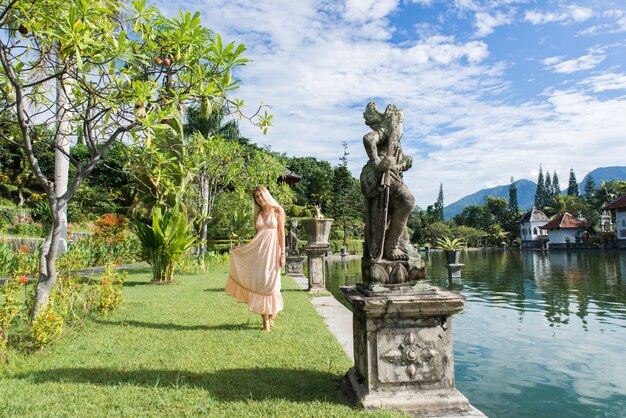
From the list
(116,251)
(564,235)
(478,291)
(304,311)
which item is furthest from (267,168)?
(564,235)

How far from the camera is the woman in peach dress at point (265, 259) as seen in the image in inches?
201

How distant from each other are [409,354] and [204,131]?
22865mm

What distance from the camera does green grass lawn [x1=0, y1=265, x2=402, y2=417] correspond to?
9.39 feet

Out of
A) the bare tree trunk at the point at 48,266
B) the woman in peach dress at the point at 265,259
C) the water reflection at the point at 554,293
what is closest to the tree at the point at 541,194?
the water reflection at the point at 554,293

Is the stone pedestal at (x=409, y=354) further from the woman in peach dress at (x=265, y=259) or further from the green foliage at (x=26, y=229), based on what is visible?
the green foliage at (x=26, y=229)

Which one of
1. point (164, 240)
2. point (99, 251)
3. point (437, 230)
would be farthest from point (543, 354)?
point (437, 230)

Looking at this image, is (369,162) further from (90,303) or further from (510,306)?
(510,306)

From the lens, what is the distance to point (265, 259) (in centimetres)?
514

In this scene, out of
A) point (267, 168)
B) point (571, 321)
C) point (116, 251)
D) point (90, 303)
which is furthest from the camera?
point (267, 168)

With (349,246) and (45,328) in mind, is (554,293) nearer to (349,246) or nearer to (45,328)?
(45,328)

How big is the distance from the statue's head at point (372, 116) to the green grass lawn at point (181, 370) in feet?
6.85

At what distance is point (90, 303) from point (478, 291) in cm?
918

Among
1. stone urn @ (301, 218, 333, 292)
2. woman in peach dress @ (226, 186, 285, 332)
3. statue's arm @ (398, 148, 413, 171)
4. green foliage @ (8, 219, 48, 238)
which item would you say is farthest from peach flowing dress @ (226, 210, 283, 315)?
green foliage @ (8, 219, 48, 238)

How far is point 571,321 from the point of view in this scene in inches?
280
